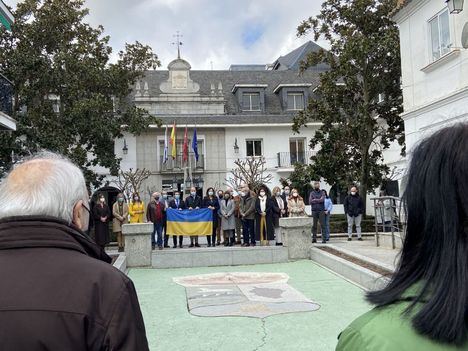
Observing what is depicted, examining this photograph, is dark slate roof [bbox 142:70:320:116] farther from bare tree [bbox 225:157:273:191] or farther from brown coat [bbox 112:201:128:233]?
brown coat [bbox 112:201:128:233]

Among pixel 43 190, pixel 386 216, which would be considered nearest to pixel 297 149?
pixel 386 216

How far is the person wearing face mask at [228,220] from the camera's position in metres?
15.0

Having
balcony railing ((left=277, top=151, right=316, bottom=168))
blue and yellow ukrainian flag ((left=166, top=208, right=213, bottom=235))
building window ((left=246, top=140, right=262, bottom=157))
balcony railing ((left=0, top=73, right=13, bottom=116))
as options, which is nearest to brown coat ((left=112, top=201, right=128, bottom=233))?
blue and yellow ukrainian flag ((left=166, top=208, right=213, bottom=235))

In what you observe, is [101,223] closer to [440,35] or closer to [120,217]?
[120,217]

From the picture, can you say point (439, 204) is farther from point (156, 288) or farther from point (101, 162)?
point (101, 162)

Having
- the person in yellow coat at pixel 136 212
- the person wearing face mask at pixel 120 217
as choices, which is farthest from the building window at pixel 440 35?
the person wearing face mask at pixel 120 217

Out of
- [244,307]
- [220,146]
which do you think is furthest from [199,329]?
[220,146]

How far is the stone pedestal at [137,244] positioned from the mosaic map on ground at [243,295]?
6.87 ft

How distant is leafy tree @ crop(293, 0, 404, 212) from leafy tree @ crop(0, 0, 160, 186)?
8.13 metres

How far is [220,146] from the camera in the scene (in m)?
34.3

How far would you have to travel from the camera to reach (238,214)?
15102mm

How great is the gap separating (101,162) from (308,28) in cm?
1128

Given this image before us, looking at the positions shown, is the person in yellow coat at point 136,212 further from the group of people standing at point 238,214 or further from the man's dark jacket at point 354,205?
the man's dark jacket at point 354,205

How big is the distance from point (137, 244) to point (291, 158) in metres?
23.5
